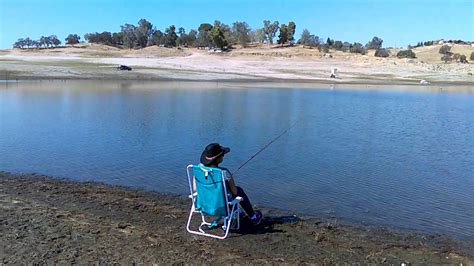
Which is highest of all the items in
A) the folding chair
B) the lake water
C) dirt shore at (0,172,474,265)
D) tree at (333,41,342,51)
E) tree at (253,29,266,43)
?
tree at (253,29,266,43)

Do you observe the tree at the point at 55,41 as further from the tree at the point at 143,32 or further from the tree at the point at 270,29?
the tree at the point at 270,29

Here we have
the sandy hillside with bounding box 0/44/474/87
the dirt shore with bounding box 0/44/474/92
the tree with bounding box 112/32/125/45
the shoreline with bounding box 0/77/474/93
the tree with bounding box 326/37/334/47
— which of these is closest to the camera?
the shoreline with bounding box 0/77/474/93

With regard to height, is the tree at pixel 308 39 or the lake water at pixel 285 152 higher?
the tree at pixel 308 39

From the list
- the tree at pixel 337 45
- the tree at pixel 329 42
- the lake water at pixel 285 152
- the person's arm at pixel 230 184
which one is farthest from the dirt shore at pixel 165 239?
the tree at pixel 329 42

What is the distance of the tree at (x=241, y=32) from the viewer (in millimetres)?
114812

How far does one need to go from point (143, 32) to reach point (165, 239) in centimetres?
11788

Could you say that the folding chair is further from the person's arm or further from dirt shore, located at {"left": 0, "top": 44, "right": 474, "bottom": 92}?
dirt shore, located at {"left": 0, "top": 44, "right": 474, "bottom": 92}

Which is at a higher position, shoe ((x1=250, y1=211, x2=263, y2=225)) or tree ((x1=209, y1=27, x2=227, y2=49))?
tree ((x1=209, y1=27, x2=227, y2=49))

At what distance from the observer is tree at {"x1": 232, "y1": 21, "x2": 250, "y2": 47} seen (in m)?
115

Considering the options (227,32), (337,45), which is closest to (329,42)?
(337,45)

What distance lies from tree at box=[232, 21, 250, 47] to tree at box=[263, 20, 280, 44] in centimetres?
453

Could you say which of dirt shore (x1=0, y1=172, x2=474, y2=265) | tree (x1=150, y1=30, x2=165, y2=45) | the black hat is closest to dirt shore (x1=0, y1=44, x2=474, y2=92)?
tree (x1=150, y1=30, x2=165, y2=45)

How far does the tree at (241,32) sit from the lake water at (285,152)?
88.0 meters

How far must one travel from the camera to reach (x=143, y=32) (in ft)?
393
